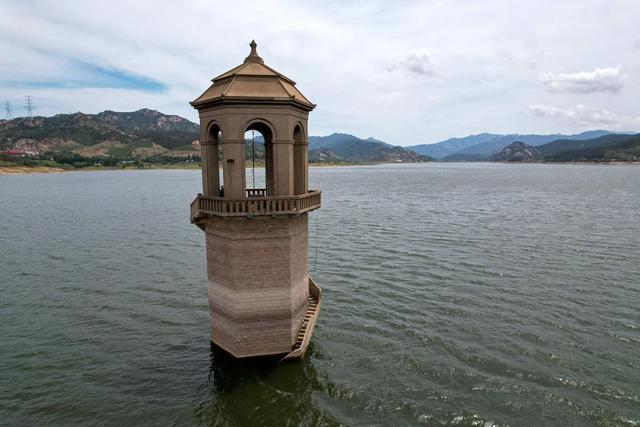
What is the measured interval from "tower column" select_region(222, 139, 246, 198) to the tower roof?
1916mm

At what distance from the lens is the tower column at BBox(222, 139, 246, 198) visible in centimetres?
1956

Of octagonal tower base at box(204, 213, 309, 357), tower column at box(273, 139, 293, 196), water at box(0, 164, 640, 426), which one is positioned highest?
tower column at box(273, 139, 293, 196)

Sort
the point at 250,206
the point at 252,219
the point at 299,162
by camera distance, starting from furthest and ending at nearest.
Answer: the point at 299,162 → the point at 252,219 → the point at 250,206

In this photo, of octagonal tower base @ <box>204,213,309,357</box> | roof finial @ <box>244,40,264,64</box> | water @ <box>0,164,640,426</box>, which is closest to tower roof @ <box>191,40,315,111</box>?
roof finial @ <box>244,40,264,64</box>

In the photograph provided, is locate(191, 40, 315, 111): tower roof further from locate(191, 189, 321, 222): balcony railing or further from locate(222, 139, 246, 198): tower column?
locate(191, 189, 321, 222): balcony railing

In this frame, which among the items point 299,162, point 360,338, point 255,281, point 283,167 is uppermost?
point 299,162

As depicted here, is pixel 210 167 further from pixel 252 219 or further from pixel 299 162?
pixel 299 162

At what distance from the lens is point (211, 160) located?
21.5m

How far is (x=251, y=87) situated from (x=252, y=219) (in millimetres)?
6016

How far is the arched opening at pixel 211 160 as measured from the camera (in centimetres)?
2116

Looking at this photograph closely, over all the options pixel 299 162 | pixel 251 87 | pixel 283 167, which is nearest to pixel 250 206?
pixel 283 167

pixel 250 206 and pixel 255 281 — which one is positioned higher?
pixel 250 206

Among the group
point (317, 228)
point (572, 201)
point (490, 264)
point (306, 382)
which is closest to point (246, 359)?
point (306, 382)

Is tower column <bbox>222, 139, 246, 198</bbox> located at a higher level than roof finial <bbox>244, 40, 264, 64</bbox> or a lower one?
lower
